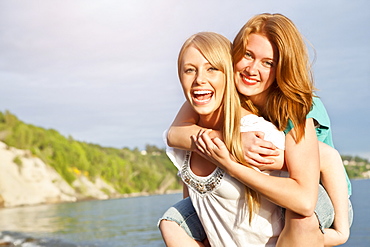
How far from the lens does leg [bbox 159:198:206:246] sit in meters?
3.16

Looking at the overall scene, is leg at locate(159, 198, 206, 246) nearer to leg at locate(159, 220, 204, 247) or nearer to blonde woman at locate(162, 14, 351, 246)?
leg at locate(159, 220, 204, 247)

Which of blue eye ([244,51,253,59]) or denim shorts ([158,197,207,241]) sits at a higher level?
blue eye ([244,51,253,59])

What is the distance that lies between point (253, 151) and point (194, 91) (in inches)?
19.1

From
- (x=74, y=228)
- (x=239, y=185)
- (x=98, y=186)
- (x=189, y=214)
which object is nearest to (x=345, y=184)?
(x=239, y=185)

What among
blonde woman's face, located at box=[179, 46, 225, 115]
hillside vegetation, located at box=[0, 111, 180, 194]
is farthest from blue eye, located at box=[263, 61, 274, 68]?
hillside vegetation, located at box=[0, 111, 180, 194]

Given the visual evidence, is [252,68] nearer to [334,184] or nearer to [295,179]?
[295,179]

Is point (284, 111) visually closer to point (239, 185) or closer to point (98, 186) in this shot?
point (239, 185)

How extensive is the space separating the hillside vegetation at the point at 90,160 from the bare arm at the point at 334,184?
38.1m

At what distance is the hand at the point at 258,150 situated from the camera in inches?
A: 110

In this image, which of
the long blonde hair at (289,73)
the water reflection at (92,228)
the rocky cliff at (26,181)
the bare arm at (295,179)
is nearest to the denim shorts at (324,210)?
the bare arm at (295,179)

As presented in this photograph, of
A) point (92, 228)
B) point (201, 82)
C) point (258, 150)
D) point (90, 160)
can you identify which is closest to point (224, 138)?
point (258, 150)

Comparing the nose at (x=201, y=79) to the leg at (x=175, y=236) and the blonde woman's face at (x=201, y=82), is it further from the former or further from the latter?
the leg at (x=175, y=236)

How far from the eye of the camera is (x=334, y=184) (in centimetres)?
304

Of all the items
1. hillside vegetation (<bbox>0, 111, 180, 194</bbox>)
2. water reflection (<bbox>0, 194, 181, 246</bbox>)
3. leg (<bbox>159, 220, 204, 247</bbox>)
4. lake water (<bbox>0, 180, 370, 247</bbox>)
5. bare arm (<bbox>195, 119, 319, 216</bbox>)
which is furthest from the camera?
hillside vegetation (<bbox>0, 111, 180, 194</bbox>)
